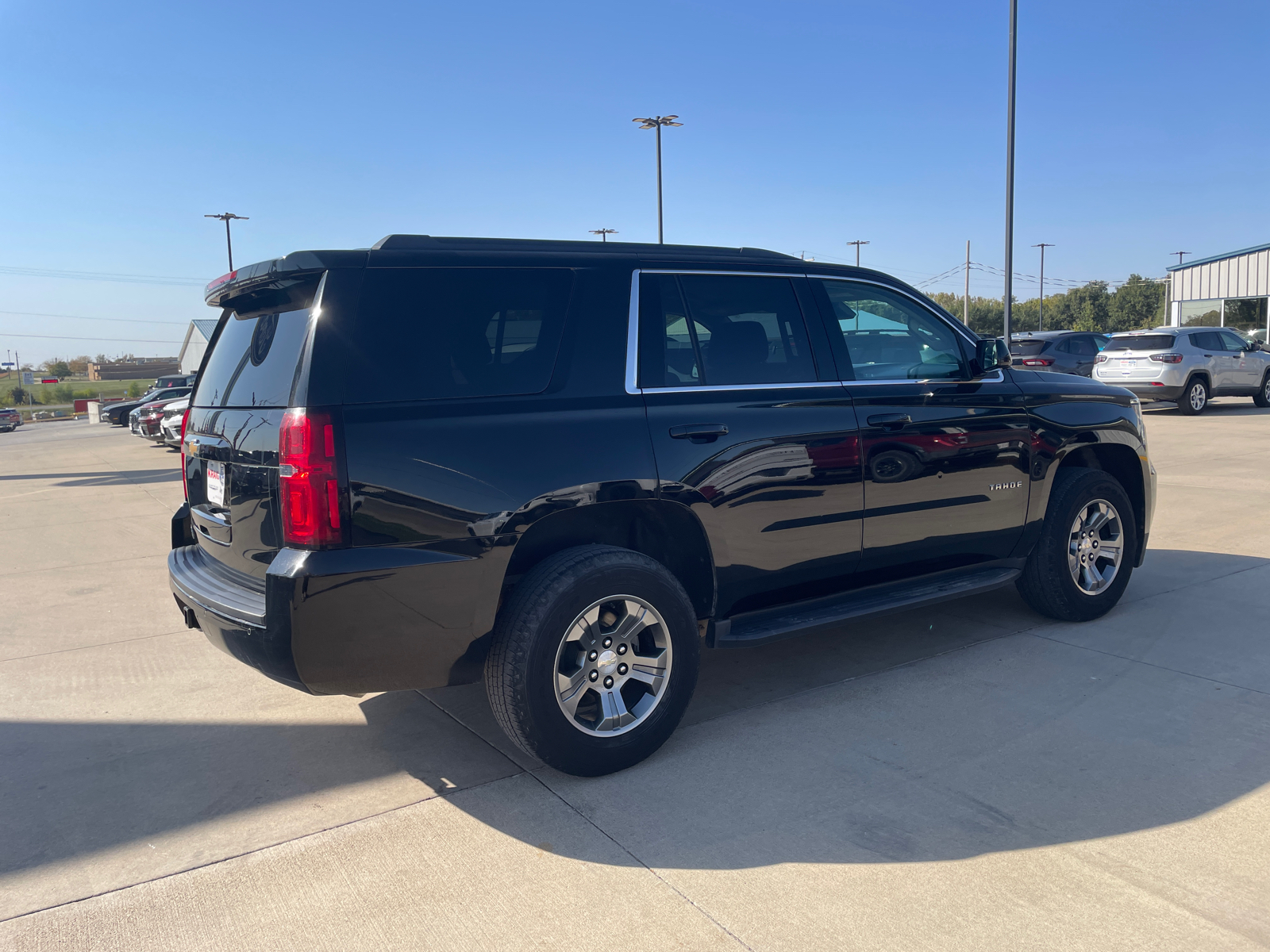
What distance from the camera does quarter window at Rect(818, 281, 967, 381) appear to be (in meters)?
4.30

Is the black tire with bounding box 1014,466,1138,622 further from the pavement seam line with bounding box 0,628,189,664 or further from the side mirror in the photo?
the pavement seam line with bounding box 0,628,189,664

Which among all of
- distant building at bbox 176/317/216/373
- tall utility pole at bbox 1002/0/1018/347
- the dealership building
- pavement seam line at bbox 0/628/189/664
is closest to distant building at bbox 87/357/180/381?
distant building at bbox 176/317/216/373

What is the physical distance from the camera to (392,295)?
10.4 ft

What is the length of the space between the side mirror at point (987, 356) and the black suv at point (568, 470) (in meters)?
0.07

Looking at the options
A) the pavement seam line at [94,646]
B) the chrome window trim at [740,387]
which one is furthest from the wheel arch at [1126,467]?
the pavement seam line at [94,646]

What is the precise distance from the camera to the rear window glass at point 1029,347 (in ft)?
66.9

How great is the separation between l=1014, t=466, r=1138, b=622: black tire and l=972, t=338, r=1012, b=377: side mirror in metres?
0.80

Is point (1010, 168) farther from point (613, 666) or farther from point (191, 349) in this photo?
point (191, 349)

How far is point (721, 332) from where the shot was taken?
154 inches

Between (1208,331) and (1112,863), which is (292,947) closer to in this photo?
(1112,863)

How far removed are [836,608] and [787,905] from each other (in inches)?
64.9

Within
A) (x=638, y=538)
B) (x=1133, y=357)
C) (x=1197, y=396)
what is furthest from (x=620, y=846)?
(x=1197, y=396)

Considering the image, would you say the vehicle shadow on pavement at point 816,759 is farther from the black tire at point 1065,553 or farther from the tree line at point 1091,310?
the tree line at point 1091,310

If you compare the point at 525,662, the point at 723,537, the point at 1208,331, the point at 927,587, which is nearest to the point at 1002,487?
the point at 927,587
